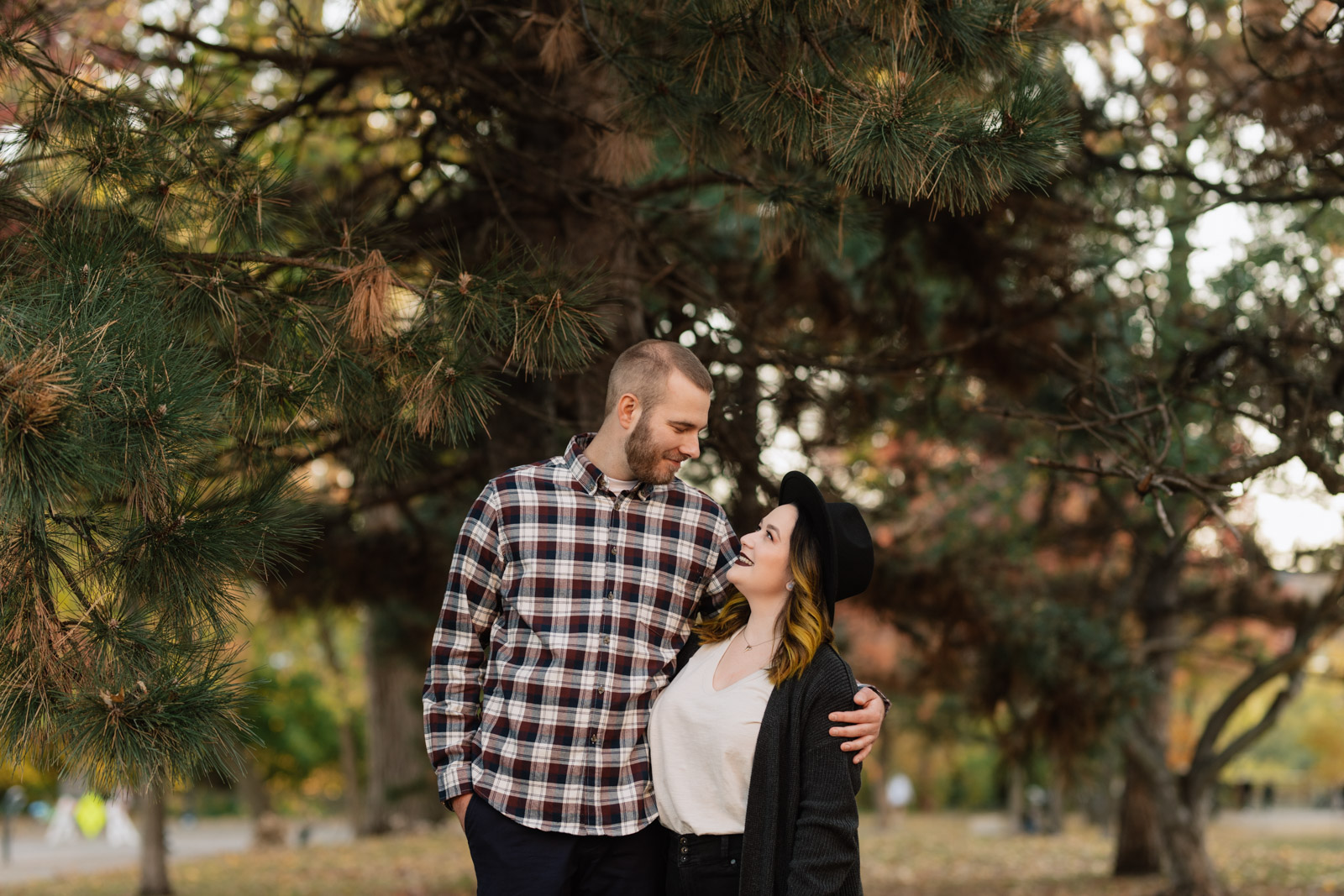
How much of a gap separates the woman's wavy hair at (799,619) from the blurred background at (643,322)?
90 centimetres

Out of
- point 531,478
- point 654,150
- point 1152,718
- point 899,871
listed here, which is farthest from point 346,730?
point 531,478

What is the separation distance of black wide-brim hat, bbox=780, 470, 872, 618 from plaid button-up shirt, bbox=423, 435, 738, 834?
368 millimetres

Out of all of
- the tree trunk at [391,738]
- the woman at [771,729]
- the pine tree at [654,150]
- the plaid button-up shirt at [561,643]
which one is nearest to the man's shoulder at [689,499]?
the plaid button-up shirt at [561,643]

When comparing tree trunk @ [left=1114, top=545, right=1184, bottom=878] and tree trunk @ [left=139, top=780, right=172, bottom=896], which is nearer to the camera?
tree trunk @ [left=139, top=780, right=172, bottom=896]

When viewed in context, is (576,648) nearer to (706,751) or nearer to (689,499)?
(706,751)

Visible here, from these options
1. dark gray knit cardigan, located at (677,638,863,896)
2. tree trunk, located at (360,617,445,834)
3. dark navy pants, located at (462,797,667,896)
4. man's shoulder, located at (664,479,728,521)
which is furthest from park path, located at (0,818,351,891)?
dark gray knit cardigan, located at (677,638,863,896)

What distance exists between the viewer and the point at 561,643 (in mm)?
3074

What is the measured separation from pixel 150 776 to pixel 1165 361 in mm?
6471

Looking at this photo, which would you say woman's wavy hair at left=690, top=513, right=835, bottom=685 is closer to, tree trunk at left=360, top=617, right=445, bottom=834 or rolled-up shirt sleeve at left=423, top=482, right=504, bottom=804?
rolled-up shirt sleeve at left=423, top=482, right=504, bottom=804

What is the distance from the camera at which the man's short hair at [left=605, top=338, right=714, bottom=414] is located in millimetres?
3133

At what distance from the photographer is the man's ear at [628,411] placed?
3.18 m

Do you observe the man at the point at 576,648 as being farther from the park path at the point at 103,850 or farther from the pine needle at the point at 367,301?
the park path at the point at 103,850

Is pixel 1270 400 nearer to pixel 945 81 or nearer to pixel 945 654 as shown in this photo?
pixel 945 654

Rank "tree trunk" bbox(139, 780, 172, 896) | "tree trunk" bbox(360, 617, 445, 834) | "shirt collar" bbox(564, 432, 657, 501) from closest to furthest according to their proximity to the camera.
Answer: "shirt collar" bbox(564, 432, 657, 501)
"tree trunk" bbox(139, 780, 172, 896)
"tree trunk" bbox(360, 617, 445, 834)
